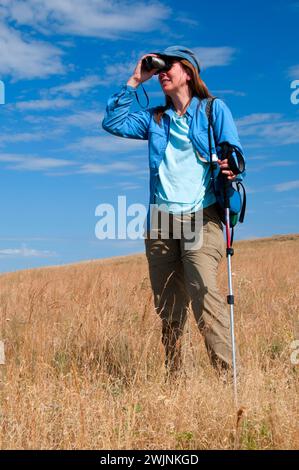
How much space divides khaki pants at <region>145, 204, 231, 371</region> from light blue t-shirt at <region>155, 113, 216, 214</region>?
13 cm

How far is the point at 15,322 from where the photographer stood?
6359 millimetres

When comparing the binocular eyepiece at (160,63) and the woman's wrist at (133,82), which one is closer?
the binocular eyepiece at (160,63)

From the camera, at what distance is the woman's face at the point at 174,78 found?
4.68m

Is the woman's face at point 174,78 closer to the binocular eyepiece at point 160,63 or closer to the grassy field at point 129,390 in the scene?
the binocular eyepiece at point 160,63

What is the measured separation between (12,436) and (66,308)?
13.1 ft

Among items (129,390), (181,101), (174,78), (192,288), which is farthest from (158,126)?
(129,390)

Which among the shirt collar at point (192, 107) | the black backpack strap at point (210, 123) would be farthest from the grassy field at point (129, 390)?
the shirt collar at point (192, 107)

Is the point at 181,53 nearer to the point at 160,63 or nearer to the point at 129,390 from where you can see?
the point at 160,63

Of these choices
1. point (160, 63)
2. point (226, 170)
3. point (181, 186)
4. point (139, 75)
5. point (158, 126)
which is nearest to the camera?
point (226, 170)

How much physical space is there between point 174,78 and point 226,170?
91 centimetres

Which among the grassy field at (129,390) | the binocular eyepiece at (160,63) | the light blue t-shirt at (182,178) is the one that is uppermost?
the binocular eyepiece at (160,63)

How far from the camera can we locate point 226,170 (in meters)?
4.43

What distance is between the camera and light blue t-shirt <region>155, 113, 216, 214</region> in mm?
4520
